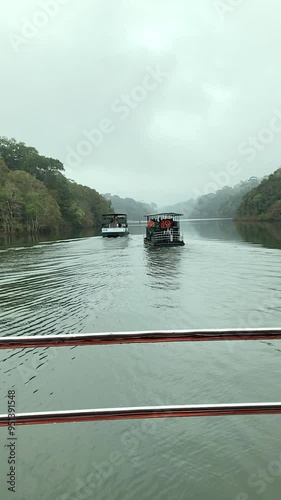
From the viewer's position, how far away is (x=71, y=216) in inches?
3642

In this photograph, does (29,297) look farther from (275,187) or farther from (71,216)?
(275,187)

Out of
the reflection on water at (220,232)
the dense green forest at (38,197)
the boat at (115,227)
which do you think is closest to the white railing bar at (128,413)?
the reflection on water at (220,232)

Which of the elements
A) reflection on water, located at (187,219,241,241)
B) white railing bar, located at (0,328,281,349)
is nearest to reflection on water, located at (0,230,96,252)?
reflection on water, located at (187,219,241,241)

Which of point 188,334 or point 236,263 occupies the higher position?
point 188,334

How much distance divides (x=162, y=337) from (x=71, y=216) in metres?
92.7

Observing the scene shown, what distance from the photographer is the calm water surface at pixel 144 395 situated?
399cm

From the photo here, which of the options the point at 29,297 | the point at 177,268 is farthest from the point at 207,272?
the point at 29,297

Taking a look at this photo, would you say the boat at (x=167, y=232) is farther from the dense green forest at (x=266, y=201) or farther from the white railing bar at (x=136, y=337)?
the dense green forest at (x=266, y=201)

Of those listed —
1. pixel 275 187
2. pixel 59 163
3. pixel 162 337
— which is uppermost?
pixel 59 163

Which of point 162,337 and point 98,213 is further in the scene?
point 98,213

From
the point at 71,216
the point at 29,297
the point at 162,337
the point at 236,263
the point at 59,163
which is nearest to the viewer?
the point at 162,337

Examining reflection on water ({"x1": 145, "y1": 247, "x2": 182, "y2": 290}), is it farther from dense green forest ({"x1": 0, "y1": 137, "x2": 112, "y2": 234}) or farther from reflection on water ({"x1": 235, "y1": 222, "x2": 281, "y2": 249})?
dense green forest ({"x1": 0, "y1": 137, "x2": 112, "y2": 234})

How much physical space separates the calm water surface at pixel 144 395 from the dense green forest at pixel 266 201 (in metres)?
86.1

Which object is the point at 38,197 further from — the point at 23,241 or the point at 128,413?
the point at 128,413
